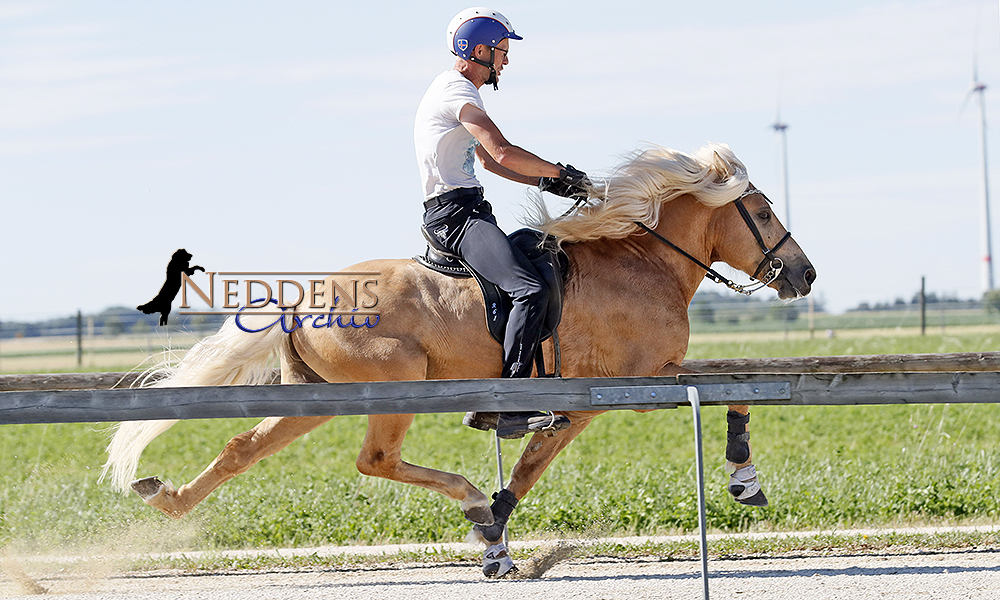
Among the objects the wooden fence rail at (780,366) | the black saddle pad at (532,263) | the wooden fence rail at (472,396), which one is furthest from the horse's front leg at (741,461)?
the black saddle pad at (532,263)

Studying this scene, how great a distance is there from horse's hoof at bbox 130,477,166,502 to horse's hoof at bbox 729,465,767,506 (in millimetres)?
3257

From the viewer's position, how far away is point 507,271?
525 centimetres

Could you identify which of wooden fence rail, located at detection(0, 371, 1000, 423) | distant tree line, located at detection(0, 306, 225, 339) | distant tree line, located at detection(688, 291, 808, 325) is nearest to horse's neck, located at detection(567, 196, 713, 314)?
wooden fence rail, located at detection(0, 371, 1000, 423)

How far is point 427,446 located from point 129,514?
5370 millimetres

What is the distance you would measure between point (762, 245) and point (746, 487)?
1412 mm

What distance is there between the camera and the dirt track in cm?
541

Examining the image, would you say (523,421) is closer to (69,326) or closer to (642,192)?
(642,192)

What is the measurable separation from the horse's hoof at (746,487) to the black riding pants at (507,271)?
1492mm

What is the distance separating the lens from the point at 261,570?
6.31 meters

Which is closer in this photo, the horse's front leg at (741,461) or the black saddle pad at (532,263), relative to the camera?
the black saddle pad at (532,263)

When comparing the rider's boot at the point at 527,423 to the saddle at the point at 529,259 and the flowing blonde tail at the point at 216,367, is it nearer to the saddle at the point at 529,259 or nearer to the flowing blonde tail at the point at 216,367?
the saddle at the point at 529,259

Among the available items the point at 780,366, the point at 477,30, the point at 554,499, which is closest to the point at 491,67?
the point at 477,30

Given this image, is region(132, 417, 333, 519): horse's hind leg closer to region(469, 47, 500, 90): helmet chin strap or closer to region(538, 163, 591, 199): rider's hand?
region(538, 163, 591, 199): rider's hand

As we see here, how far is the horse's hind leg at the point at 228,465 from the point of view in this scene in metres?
5.75
